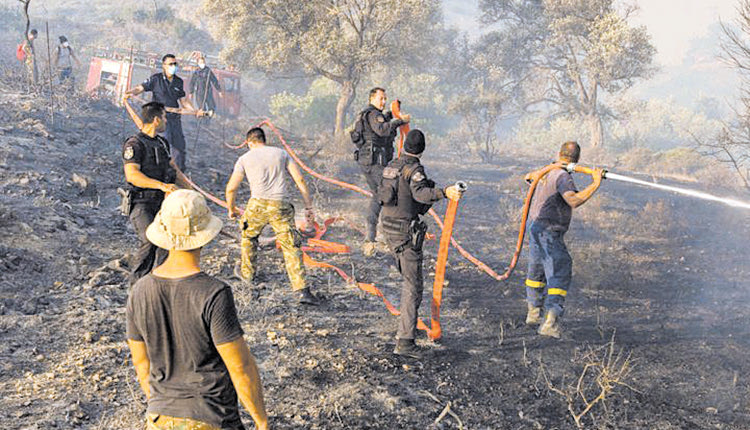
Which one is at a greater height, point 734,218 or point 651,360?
point 734,218

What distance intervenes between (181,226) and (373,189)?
5770 mm

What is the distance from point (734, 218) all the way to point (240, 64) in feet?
55.3

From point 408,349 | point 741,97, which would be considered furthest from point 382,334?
point 741,97

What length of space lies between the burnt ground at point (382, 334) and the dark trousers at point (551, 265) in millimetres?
489

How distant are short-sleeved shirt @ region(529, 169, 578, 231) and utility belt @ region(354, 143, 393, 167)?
8.05ft

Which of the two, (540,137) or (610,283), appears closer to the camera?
(610,283)

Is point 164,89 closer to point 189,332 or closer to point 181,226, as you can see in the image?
point 181,226

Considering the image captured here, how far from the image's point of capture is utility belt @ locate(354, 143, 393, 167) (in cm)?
781

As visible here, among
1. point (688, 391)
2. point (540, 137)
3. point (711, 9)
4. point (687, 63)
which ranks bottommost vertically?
point (688, 391)

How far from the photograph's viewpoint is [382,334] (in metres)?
5.92

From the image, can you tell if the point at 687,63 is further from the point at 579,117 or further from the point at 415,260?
the point at 415,260

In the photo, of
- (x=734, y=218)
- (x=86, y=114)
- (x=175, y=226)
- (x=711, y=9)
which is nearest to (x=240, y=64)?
(x=86, y=114)

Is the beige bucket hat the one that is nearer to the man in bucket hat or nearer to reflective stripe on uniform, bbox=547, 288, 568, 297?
the man in bucket hat

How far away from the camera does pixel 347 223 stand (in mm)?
10227
